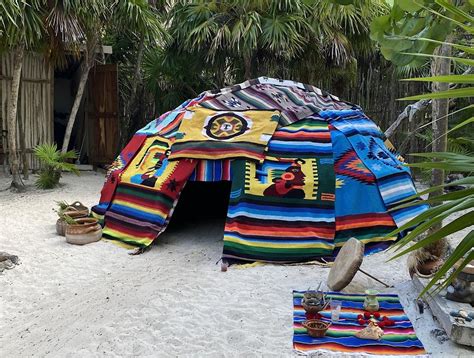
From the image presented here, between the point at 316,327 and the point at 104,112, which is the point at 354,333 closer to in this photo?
the point at 316,327

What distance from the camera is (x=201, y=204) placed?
779 centimetres

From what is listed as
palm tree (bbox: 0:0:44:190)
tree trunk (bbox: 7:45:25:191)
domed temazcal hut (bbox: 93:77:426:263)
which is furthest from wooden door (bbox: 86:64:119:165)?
domed temazcal hut (bbox: 93:77:426:263)

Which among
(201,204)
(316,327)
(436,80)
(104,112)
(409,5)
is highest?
(409,5)

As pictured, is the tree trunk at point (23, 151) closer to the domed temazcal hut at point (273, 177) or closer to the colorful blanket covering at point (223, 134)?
the domed temazcal hut at point (273, 177)

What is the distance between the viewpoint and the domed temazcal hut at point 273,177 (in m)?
5.19

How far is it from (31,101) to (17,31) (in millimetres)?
3027

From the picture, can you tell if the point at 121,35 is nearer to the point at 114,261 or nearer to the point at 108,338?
the point at 114,261

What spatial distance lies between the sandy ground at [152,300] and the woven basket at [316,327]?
0.16 metres

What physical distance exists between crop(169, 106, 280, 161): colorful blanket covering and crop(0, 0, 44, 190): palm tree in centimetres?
321

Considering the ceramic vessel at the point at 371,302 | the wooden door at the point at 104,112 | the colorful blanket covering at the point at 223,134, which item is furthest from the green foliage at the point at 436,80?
the wooden door at the point at 104,112

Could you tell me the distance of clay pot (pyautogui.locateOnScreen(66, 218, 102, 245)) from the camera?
564 centimetres

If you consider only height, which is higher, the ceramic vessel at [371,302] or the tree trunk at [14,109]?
the tree trunk at [14,109]

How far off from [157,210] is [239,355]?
9.10ft

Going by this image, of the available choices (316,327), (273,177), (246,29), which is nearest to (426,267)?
(316,327)
